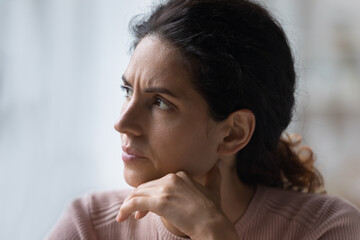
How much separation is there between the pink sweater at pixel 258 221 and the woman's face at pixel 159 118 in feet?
0.70

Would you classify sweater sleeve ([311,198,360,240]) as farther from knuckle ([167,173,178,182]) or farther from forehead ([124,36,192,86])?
forehead ([124,36,192,86])

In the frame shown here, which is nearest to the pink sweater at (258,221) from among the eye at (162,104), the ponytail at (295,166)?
the ponytail at (295,166)

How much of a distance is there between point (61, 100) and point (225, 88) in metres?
0.88

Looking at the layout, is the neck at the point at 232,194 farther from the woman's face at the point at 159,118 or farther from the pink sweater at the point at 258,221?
the woman's face at the point at 159,118

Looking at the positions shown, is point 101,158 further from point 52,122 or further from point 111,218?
point 111,218

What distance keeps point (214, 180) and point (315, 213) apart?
14.5 inches

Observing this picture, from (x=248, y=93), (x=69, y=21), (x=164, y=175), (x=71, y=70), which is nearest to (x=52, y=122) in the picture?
(x=71, y=70)

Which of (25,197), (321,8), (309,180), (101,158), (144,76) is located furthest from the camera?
(321,8)

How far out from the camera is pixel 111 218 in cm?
147

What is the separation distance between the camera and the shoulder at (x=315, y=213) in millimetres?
1465

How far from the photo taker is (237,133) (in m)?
1.37

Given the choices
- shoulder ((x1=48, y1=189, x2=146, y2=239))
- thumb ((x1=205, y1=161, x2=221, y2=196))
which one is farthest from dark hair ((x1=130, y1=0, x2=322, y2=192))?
shoulder ((x1=48, y1=189, x2=146, y2=239))

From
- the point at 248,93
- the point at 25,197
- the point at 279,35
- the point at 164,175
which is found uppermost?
the point at 279,35

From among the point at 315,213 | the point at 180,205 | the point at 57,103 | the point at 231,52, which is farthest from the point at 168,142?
the point at 57,103
